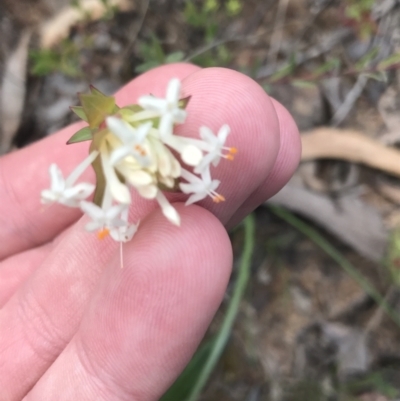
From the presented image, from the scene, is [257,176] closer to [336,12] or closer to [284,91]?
[284,91]

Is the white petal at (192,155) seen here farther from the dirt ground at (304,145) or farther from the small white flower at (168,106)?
the dirt ground at (304,145)

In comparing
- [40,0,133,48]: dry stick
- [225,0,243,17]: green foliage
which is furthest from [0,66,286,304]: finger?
→ [40,0,133,48]: dry stick

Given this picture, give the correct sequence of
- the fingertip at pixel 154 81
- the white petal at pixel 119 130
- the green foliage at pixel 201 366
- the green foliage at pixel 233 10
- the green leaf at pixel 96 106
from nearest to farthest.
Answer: the white petal at pixel 119 130, the green leaf at pixel 96 106, the fingertip at pixel 154 81, the green foliage at pixel 201 366, the green foliage at pixel 233 10

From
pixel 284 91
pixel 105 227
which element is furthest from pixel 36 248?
pixel 284 91

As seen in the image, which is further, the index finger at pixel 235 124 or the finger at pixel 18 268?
the finger at pixel 18 268

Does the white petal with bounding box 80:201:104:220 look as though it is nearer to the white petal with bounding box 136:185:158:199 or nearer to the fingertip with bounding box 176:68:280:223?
the white petal with bounding box 136:185:158:199

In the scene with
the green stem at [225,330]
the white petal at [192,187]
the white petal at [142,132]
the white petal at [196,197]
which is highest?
the white petal at [142,132]

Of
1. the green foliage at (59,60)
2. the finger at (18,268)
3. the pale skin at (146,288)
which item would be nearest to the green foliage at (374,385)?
the pale skin at (146,288)
